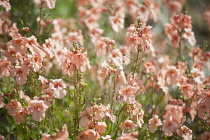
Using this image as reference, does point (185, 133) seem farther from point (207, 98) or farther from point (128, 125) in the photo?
point (128, 125)

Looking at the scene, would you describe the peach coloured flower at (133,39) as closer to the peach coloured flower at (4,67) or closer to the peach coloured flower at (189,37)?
the peach coloured flower at (189,37)

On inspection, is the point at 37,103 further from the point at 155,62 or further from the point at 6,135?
the point at 155,62

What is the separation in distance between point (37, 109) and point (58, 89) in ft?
0.69

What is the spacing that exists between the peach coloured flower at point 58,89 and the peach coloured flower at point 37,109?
5.0 inches

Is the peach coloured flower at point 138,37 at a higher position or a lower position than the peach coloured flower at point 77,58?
higher

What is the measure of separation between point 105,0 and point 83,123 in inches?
97.1

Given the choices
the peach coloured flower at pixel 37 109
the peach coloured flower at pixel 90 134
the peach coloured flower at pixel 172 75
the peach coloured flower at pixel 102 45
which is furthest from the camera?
the peach coloured flower at pixel 102 45

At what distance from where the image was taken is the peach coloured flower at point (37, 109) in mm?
1722

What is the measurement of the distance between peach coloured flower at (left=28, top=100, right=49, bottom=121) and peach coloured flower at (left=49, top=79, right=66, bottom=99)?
0.13m

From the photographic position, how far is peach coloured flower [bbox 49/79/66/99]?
1.84m

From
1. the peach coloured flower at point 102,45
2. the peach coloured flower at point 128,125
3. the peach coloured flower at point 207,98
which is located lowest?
the peach coloured flower at point 128,125

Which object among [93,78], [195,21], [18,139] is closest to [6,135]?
[18,139]

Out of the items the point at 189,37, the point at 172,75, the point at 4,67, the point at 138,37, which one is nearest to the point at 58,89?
the point at 4,67

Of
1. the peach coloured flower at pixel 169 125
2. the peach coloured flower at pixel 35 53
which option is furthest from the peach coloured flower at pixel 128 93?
the peach coloured flower at pixel 35 53
